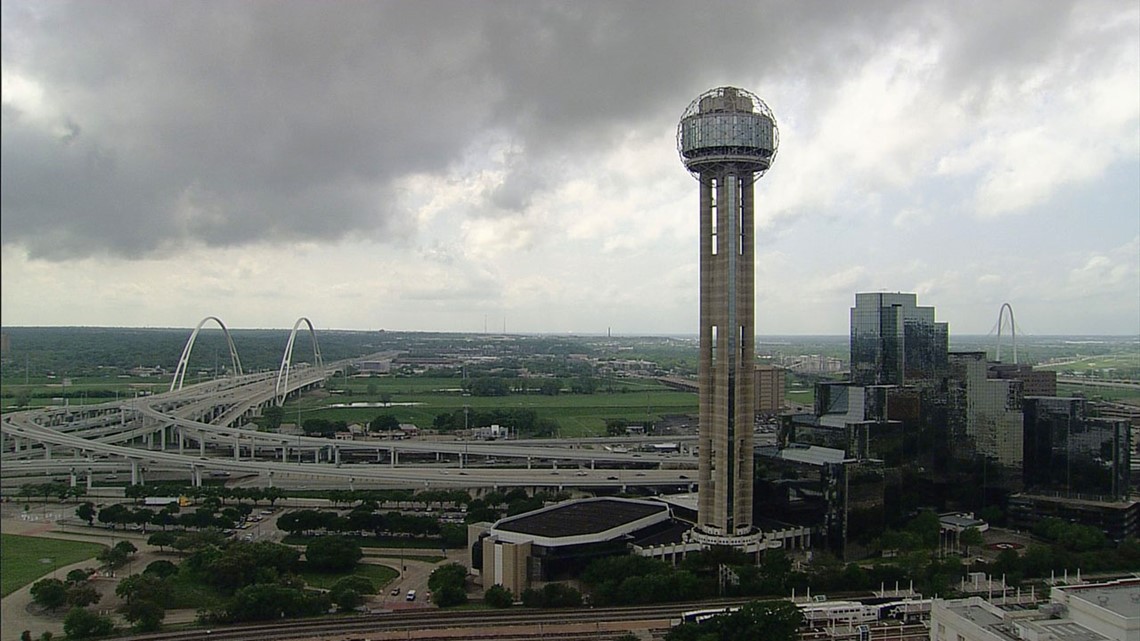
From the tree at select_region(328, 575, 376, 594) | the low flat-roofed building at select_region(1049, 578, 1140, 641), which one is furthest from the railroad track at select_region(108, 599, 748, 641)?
the low flat-roofed building at select_region(1049, 578, 1140, 641)

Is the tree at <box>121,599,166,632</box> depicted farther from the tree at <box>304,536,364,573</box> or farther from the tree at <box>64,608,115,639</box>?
the tree at <box>304,536,364,573</box>

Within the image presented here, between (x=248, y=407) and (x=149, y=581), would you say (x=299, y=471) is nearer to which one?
(x=149, y=581)

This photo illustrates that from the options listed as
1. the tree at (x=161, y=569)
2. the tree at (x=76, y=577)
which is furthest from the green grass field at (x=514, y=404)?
the tree at (x=76, y=577)

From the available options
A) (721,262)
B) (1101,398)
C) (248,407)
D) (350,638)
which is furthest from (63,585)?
(1101,398)

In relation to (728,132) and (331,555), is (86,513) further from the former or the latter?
(728,132)

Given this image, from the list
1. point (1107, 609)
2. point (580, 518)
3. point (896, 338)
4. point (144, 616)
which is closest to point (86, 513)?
point (144, 616)

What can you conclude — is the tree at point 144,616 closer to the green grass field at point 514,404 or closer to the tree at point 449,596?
the tree at point 449,596
